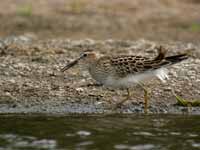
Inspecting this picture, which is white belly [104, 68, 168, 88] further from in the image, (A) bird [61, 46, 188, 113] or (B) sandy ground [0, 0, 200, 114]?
(B) sandy ground [0, 0, 200, 114]

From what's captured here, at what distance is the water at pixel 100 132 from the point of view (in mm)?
9414

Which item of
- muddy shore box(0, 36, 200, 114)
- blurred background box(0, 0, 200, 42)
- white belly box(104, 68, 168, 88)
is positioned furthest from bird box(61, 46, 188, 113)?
blurred background box(0, 0, 200, 42)

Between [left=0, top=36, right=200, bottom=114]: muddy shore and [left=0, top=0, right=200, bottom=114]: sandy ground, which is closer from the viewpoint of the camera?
[left=0, top=36, right=200, bottom=114]: muddy shore

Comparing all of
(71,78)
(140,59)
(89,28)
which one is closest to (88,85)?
(71,78)

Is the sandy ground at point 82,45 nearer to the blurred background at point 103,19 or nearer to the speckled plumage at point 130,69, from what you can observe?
the blurred background at point 103,19

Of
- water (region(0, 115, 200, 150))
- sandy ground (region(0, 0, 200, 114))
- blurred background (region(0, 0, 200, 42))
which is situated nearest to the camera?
water (region(0, 115, 200, 150))

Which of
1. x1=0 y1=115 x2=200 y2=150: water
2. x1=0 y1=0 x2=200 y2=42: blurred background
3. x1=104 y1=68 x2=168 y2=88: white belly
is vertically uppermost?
x1=0 y1=0 x2=200 y2=42: blurred background

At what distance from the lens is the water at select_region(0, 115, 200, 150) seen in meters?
9.41

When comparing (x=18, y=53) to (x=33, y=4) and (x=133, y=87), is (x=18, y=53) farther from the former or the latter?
(x=33, y=4)

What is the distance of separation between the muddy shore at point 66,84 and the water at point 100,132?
43cm

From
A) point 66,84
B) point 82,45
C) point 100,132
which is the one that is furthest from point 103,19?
point 100,132

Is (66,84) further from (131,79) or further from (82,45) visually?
(82,45)

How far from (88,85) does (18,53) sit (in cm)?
234

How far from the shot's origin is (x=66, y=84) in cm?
1216
